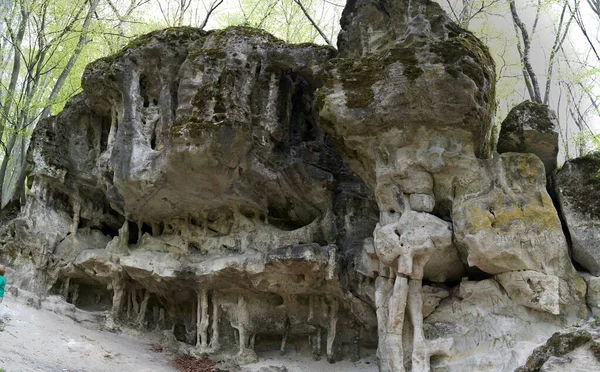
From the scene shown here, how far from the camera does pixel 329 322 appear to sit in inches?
358

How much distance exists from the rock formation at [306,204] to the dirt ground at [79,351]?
14.6 inches

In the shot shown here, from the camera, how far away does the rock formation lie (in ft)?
23.3

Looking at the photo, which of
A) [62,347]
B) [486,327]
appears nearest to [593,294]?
[486,327]

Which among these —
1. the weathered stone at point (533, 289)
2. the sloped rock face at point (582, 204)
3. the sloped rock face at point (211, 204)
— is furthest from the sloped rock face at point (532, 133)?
the sloped rock face at point (211, 204)

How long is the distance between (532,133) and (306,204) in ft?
13.7

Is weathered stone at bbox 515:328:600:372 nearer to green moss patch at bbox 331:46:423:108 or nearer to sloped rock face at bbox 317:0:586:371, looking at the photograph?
sloped rock face at bbox 317:0:586:371

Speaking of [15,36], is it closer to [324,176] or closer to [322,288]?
[324,176]

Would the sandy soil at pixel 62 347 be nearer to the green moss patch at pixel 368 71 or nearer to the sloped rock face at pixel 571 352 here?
the green moss patch at pixel 368 71

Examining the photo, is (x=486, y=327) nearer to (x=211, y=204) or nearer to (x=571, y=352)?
(x=571, y=352)

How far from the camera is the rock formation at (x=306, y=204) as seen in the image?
7.10 m

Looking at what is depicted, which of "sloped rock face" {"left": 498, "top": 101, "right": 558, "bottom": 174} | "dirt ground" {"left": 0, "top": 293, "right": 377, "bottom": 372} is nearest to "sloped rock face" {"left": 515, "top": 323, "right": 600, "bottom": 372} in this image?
"sloped rock face" {"left": 498, "top": 101, "right": 558, "bottom": 174}

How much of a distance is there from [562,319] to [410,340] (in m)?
2.05

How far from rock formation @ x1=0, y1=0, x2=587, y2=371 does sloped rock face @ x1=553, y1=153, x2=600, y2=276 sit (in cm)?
50

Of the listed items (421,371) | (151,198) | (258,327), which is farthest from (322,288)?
(151,198)
